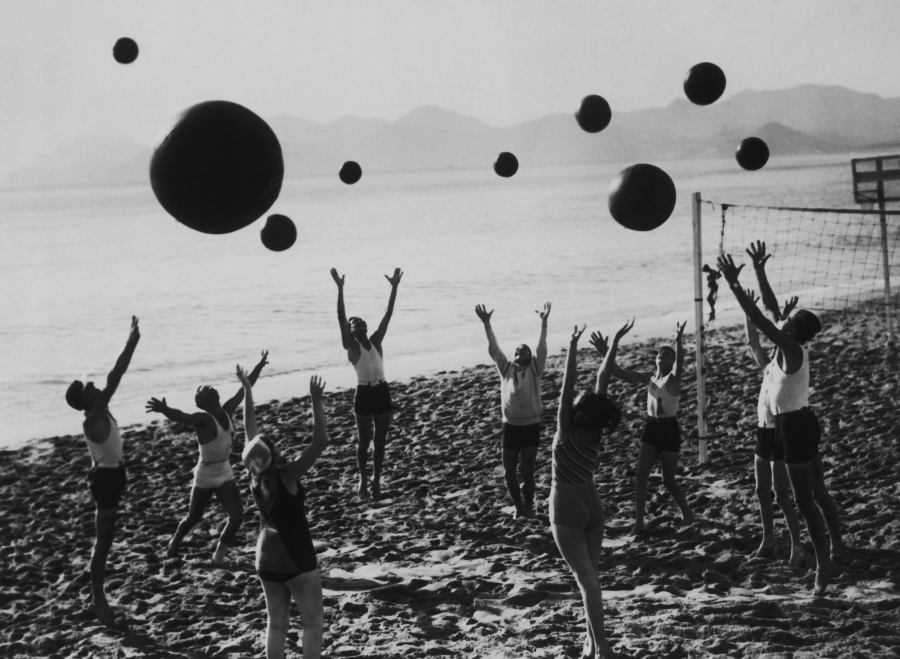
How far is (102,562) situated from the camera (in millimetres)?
7113

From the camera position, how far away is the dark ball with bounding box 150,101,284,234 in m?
5.11

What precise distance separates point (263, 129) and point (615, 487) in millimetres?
5560

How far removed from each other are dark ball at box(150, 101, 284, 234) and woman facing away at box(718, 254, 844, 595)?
2899 mm

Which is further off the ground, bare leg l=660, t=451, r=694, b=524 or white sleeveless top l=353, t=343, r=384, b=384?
white sleeveless top l=353, t=343, r=384, b=384

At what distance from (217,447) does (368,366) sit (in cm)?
195

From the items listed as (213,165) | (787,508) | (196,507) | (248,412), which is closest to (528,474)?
(787,508)

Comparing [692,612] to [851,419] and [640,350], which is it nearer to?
[851,419]

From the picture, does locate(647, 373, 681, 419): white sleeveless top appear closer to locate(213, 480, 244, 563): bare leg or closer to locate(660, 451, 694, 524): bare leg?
locate(660, 451, 694, 524): bare leg

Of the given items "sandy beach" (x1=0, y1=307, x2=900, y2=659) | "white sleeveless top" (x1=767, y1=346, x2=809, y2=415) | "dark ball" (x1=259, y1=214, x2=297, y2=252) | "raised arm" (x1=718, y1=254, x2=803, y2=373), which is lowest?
"sandy beach" (x1=0, y1=307, x2=900, y2=659)

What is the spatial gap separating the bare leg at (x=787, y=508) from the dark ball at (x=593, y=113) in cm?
374

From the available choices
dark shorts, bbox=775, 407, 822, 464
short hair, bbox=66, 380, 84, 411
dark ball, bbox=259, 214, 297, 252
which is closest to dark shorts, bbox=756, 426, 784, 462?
dark shorts, bbox=775, 407, 822, 464

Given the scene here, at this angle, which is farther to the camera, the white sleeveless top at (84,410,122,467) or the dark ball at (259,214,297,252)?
the dark ball at (259,214,297,252)

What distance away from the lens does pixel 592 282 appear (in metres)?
36.5

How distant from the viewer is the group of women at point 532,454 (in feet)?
17.5
